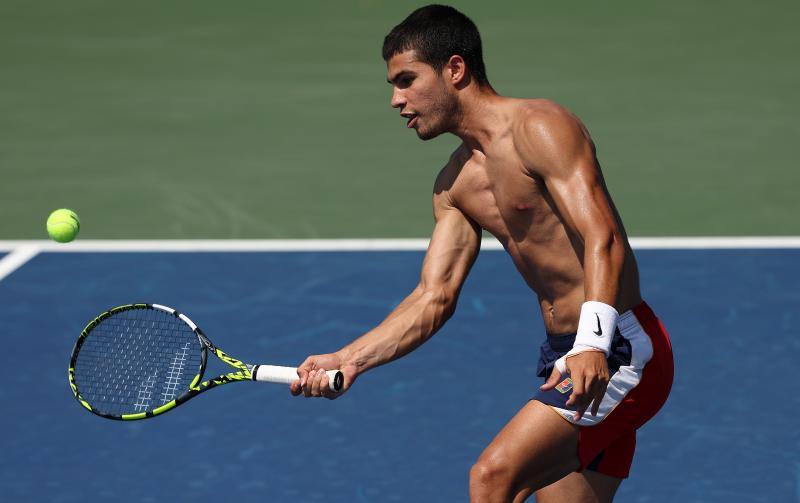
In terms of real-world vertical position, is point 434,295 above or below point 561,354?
above

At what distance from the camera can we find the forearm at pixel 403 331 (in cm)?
638

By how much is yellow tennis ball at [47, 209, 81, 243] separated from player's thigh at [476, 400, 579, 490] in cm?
468

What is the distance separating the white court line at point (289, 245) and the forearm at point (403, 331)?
4.48 m

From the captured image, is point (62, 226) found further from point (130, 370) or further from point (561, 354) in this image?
point (561, 354)

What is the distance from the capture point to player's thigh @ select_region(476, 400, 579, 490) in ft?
19.2

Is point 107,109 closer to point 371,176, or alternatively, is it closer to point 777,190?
point 371,176

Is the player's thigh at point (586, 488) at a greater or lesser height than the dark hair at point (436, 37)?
lesser

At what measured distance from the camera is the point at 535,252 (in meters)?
6.11

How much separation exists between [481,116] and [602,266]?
0.99 m

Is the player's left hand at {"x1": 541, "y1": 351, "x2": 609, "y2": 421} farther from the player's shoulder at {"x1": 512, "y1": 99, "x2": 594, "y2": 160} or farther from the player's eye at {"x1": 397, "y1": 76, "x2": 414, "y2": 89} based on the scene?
the player's eye at {"x1": 397, "y1": 76, "x2": 414, "y2": 89}

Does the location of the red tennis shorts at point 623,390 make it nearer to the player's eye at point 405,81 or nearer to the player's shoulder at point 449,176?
the player's shoulder at point 449,176

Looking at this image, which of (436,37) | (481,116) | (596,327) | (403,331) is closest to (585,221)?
(596,327)

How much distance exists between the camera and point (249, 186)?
491 inches

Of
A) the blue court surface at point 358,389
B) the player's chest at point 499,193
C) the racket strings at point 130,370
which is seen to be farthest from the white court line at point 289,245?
the player's chest at point 499,193
